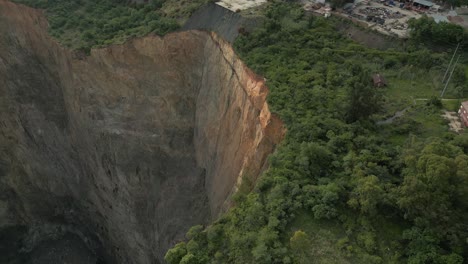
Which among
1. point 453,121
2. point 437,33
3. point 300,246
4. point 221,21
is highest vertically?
point 437,33

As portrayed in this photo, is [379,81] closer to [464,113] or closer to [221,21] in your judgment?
[464,113]

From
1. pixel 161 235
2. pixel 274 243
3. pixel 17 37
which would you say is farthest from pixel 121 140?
pixel 274 243

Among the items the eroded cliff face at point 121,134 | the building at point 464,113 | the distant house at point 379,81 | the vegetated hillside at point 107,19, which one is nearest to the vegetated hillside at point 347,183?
the distant house at point 379,81

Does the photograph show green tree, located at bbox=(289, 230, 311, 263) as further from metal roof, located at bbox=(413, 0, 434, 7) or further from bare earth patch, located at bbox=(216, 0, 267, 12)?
metal roof, located at bbox=(413, 0, 434, 7)

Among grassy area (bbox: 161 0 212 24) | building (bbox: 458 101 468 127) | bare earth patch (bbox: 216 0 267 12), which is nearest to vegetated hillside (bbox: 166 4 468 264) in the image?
building (bbox: 458 101 468 127)

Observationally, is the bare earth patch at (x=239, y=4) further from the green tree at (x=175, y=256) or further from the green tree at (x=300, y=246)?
the green tree at (x=300, y=246)

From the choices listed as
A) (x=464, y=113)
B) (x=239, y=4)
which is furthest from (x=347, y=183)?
(x=239, y=4)
